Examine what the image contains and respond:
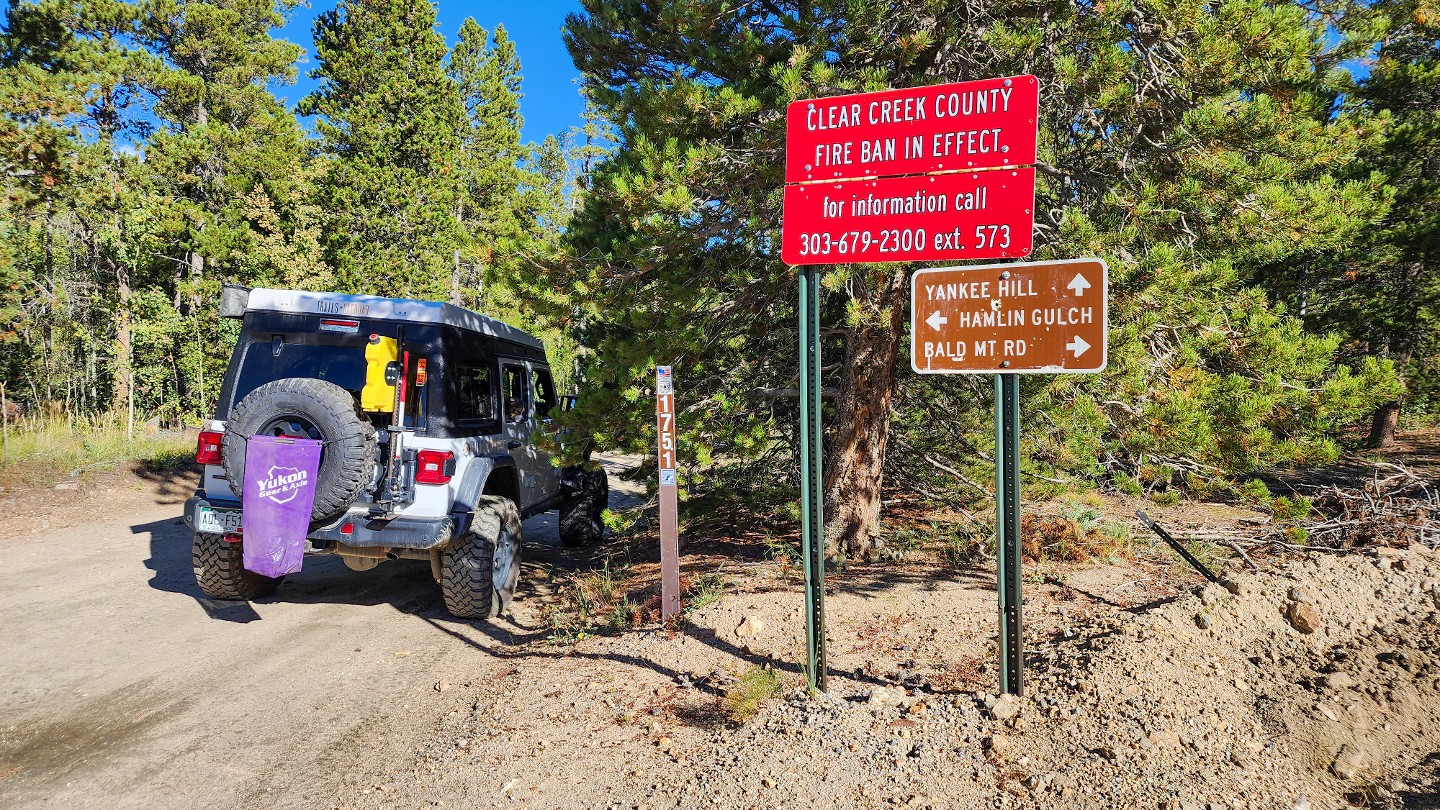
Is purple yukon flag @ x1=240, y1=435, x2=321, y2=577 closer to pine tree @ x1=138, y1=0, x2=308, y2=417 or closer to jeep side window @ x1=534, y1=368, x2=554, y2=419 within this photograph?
jeep side window @ x1=534, y1=368, x2=554, y2=419

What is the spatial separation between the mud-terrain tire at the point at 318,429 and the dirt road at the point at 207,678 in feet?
3.72

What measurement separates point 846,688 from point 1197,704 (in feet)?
5.32

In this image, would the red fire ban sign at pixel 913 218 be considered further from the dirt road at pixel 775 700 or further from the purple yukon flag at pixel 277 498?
the purple yukon flag at pixel 277 498

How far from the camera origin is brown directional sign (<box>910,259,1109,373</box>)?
11.2 ft

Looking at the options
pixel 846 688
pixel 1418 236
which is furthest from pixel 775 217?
pixel 1418 236

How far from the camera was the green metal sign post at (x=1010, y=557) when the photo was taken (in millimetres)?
3604

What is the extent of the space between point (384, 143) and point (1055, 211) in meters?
21.2

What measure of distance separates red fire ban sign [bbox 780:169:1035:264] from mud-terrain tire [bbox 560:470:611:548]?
5.17 metres

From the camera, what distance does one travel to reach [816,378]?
387cm

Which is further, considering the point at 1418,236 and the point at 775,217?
the point at 1418,236

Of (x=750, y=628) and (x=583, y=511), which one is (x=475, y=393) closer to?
(x=583, y=511)

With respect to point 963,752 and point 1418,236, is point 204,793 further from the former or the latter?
point 1418,236

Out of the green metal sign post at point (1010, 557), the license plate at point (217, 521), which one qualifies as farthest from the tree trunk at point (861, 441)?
the license plate at point (217, 521)

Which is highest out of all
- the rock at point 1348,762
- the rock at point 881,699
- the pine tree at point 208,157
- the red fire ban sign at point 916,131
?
the pine tree at point 208,157
